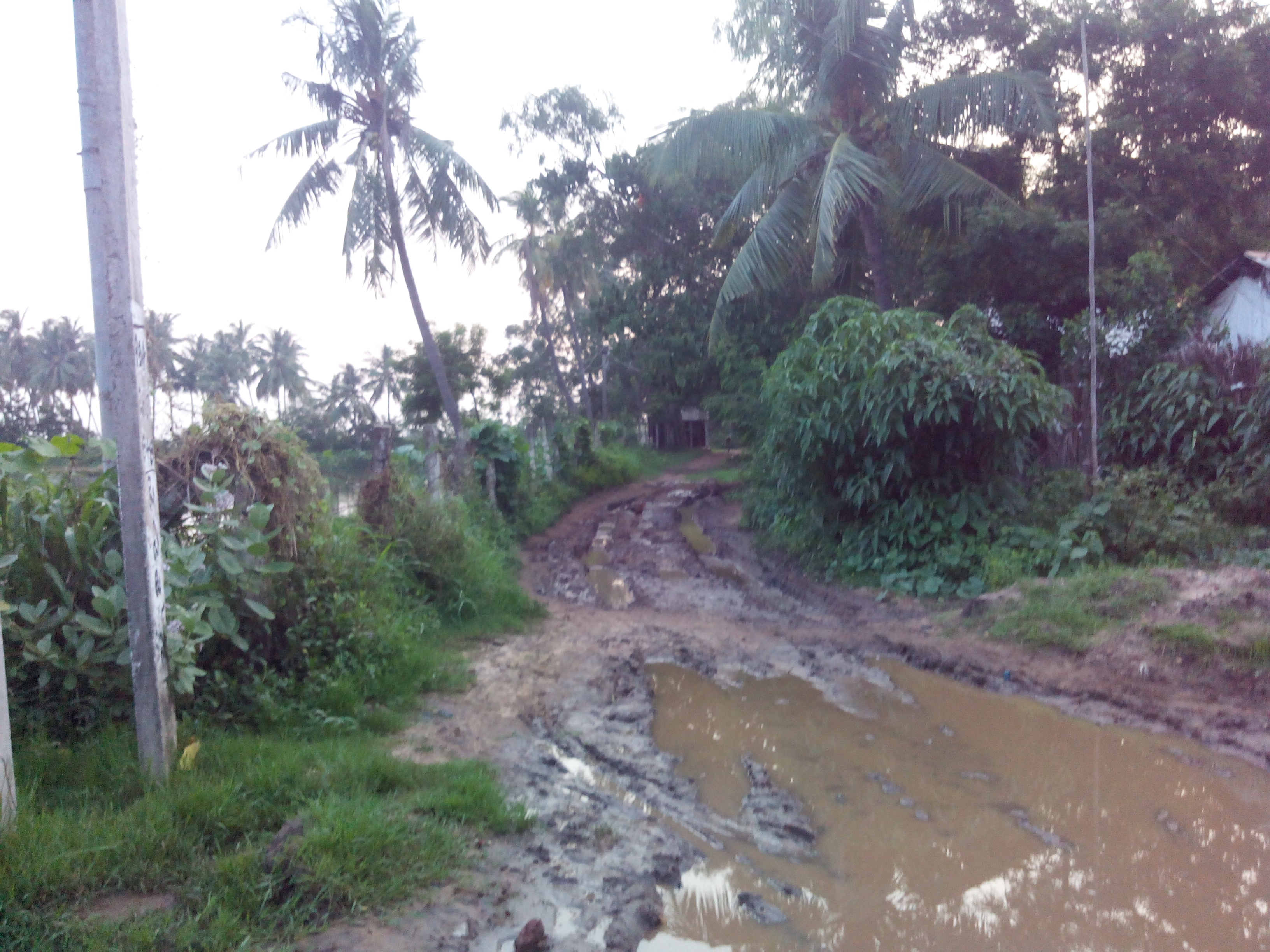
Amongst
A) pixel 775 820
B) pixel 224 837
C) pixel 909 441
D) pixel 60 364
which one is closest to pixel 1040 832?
pixel 775 820

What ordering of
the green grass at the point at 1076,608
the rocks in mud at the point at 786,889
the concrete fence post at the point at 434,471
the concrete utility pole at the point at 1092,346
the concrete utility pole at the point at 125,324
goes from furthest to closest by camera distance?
the concrete utility pole at the point at 1092,346 → the concrete fence post at the point at 434,471 → the green grass at the point at 1076,608 → the concrete utility pole at the point at 125,324 → the rocks in mud at the point at 786,889

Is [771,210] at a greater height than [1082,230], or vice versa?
[771,210]

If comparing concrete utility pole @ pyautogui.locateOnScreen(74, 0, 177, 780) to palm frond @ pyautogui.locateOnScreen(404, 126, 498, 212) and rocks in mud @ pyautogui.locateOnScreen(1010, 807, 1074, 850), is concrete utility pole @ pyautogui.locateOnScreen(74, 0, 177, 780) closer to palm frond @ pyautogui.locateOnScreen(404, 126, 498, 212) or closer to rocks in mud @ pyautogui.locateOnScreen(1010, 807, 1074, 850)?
rocks in mud @ pyautogui.locateOnScreen(1010, 807, 1074, 850)

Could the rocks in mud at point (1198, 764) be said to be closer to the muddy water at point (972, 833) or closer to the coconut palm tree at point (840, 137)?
the muddy water at point (972, 833)

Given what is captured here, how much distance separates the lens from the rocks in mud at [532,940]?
3.14 metres

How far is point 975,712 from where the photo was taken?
19.7 feet

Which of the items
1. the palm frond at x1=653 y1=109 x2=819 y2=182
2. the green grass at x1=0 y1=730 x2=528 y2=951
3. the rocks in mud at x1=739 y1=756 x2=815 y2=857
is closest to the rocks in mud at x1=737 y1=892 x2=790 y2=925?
the rocks in mud at x1=739 y1=756 x2=815 y2=857

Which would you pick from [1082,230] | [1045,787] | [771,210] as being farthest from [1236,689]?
[771,210]

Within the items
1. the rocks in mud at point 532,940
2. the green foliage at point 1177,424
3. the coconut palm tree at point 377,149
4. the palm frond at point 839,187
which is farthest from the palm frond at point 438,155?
the rocks in mud at point 532,940

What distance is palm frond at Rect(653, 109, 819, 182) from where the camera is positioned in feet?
46.5

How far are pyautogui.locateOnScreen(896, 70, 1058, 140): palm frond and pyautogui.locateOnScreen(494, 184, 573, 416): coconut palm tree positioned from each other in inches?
715

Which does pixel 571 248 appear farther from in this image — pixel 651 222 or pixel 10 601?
pixel 10 601

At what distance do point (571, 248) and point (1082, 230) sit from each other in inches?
661

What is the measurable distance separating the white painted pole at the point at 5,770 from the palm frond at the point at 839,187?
11702mm
